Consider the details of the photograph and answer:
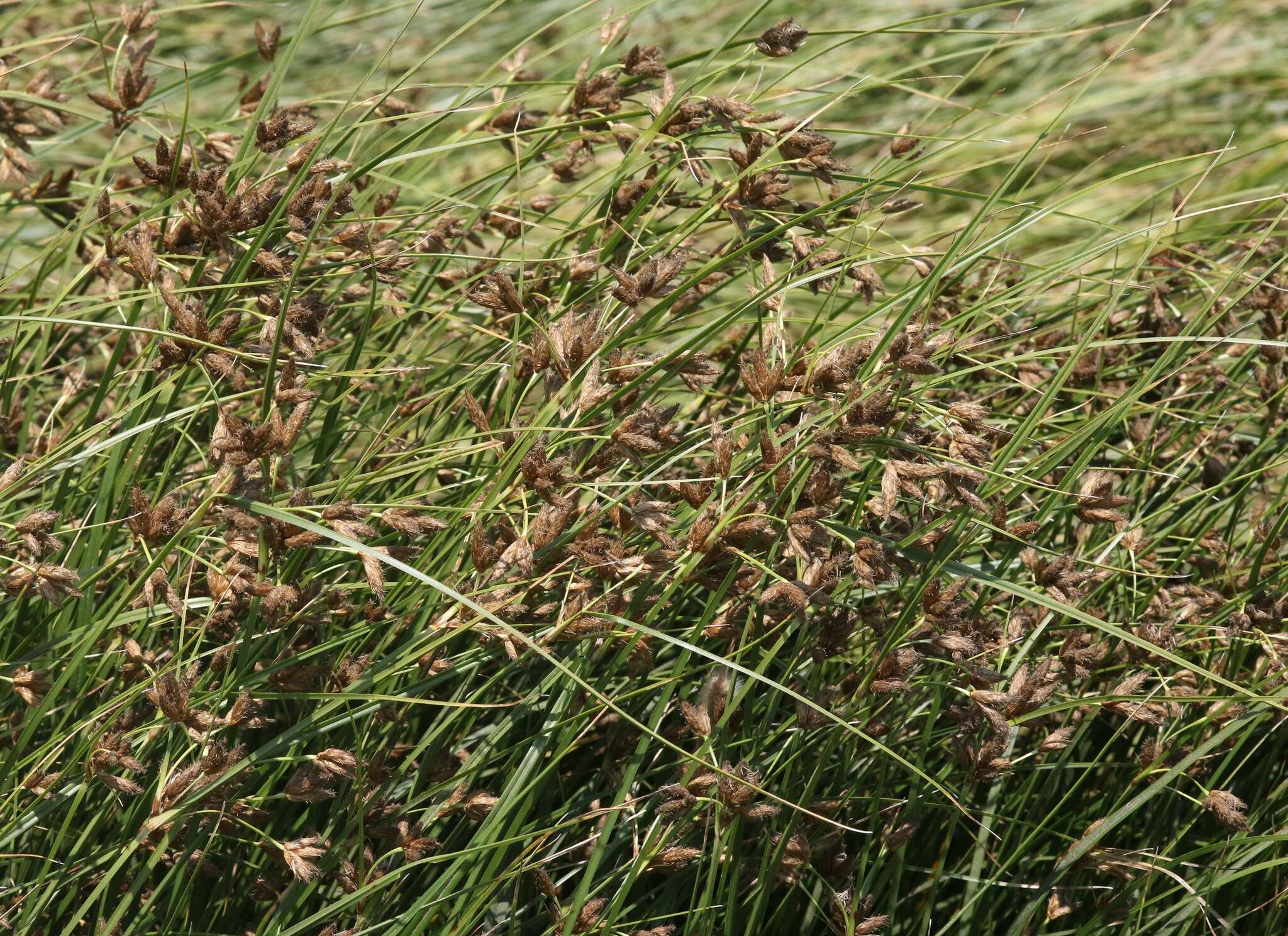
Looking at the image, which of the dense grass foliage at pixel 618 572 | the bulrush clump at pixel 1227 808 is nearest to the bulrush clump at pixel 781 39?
the dense grass foliage at pixel 618 572

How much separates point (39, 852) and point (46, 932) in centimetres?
15

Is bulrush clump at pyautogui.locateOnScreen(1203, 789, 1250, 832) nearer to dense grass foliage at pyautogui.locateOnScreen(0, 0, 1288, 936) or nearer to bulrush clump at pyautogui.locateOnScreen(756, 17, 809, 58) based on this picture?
dense grass foliage at pyautogui.locateOnScreen(0, 0, 1288, 936)

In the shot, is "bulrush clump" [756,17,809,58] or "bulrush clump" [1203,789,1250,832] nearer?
"bulrush clump" [1203,789,1250,832]

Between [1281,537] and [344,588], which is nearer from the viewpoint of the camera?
[344,588]

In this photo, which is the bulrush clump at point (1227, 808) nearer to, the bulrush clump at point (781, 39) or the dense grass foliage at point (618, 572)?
the dense grass foliage at point (618, 572)

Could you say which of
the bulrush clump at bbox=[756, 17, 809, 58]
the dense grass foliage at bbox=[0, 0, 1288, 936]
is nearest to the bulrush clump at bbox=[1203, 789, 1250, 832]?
the dense grass foliage at bbox=[0, 0, 1288, 936]

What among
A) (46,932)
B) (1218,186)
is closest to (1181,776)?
(46,932)

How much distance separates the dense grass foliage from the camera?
1543mm

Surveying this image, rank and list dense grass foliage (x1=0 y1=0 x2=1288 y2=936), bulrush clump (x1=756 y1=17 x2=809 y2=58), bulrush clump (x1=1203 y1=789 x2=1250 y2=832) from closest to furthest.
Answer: dense grass foliage (x1=0 y1=0 x2=1288 y2=936) < bulrush clump (x1=1203 y1=789 x2=1250 y2=832) < bulrush clump (x1=756 y1=17 x2=809 y2=58)

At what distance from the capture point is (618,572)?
154 cm

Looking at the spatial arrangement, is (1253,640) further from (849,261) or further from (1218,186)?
(1218,186)

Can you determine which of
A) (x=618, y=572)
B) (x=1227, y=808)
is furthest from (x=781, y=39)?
(x=1227, y=808)

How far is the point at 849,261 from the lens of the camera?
1.76 meters

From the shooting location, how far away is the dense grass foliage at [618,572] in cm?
154
